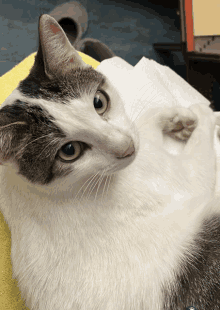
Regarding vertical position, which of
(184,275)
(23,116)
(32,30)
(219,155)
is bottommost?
(184,275)

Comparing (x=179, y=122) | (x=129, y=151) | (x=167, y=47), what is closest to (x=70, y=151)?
(x=129, y=151)

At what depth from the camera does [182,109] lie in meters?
1.00

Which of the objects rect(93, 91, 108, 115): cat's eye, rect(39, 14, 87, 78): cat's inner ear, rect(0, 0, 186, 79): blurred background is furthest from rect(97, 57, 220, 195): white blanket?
rect(0, 0, 186, 79): blurred background

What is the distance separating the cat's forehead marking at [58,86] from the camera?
665mm

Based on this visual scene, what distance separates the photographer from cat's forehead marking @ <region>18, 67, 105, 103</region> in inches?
26.2

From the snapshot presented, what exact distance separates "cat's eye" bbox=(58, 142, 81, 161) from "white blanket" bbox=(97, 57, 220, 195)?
375 millimetres

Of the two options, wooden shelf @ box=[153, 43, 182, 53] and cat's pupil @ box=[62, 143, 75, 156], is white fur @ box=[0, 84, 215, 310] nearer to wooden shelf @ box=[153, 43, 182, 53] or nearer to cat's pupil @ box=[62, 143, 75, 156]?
cat's pupil @ box=[62, 143, 75, 156]

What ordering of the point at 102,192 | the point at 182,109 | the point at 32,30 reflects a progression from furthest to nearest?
the point at 32,30, the point at 182,109, the point at 102,192

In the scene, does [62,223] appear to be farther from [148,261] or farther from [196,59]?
[196,59]

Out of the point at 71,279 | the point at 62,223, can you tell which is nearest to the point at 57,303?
the point at 71,279

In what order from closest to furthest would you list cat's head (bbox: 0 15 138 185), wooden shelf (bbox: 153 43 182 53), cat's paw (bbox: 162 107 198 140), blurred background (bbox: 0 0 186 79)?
cat's head (bbox: 0 15 138 185), cat's paw (bbox: 162 107 198 140), wooden shelf (bbox: 153 43 182 53), blurred background (bbox: 0 0 186 79)

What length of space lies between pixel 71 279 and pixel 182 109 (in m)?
0.77

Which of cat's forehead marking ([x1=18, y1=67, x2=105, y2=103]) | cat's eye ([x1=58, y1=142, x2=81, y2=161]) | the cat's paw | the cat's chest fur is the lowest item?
the cat's chest fur

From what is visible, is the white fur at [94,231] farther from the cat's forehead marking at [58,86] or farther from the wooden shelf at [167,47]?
the wooden shelf at [167,47]
